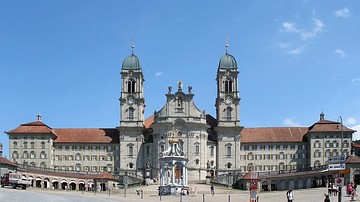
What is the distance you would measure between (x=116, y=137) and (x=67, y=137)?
9.91 m

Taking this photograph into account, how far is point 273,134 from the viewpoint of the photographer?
13938 cm

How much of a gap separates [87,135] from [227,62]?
105 ft

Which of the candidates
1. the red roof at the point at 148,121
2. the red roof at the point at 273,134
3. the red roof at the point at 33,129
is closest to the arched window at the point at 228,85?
the red roof at the point at 273,134

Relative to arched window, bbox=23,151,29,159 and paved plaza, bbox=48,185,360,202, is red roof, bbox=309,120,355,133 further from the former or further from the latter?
arched window, bbox=23,151,29,159

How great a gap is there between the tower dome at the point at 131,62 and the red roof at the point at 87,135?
13.4 metres

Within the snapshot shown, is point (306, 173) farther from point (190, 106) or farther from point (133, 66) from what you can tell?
point (133, 66)

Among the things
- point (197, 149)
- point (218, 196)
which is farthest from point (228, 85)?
point (218, 196)

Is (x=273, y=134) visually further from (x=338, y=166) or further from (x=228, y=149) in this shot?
(x=338, y=166)

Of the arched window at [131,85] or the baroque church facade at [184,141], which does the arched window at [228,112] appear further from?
the arched window at [131,85]

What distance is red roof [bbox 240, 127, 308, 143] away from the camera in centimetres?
13762


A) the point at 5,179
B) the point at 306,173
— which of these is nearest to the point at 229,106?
the point at 306,173

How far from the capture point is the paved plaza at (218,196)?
72.4m

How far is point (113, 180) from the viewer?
394 ft

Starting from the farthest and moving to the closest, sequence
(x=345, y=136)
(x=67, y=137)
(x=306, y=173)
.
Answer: (x=67, y=137) < (x=345, y=136) < (x=306, y=173)
